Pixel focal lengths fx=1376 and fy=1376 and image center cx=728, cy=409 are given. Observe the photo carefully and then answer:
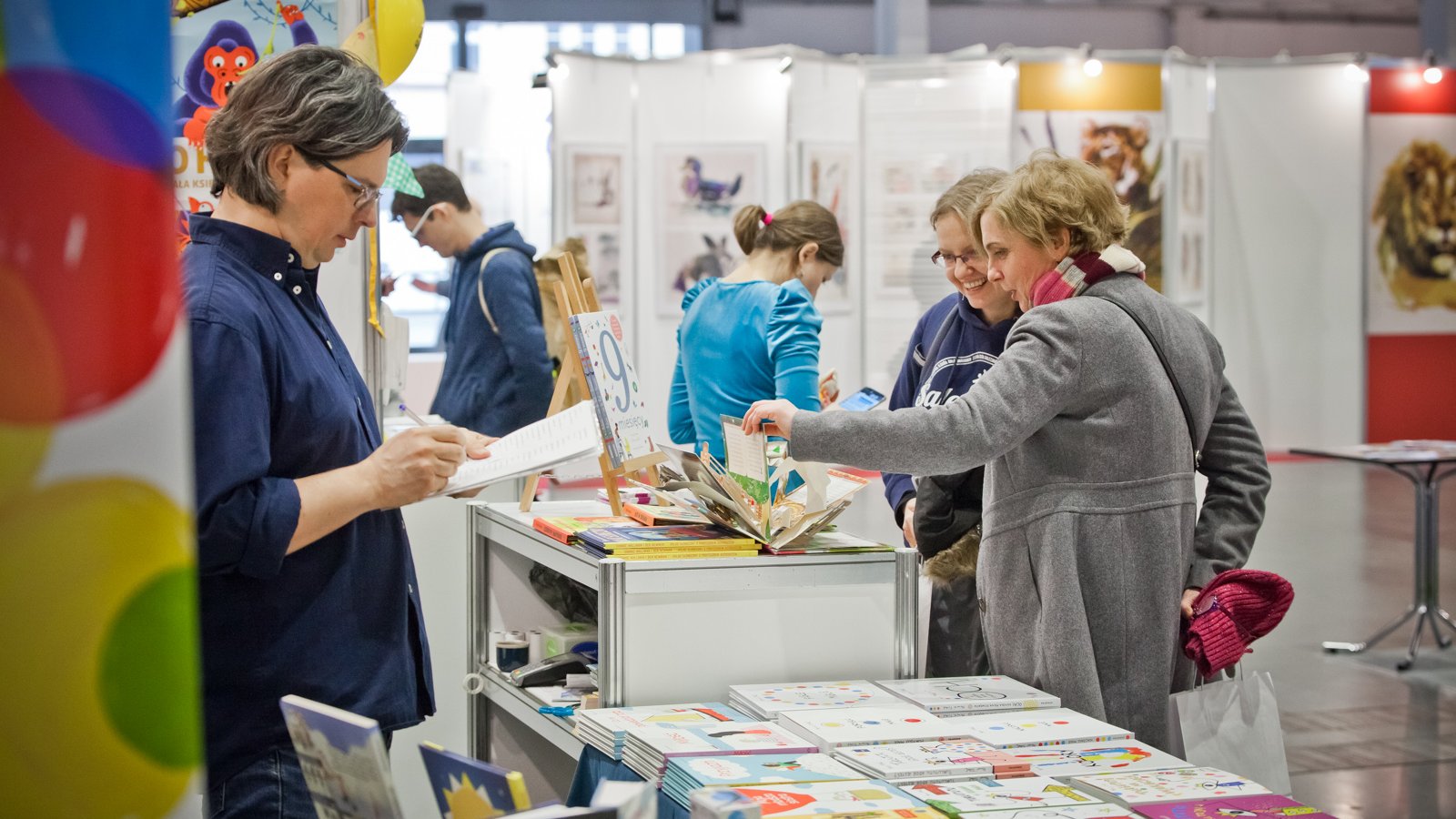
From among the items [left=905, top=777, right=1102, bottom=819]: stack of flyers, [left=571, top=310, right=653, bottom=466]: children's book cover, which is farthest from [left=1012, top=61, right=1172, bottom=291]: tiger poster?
[left=905, top=777, right=1102, bottom=819]: stack of flyers

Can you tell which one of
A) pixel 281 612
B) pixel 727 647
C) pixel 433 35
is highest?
pixel 433 35

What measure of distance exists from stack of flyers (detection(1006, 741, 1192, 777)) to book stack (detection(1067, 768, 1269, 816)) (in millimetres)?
25

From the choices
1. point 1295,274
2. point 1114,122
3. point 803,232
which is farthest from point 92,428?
point 1295,274

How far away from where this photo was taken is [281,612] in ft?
5.34

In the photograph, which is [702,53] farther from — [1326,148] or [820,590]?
[820,590]

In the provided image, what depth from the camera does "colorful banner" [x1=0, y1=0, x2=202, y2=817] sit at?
2.16 ft

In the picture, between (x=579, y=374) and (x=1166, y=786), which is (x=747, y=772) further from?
(x=579, y=374)

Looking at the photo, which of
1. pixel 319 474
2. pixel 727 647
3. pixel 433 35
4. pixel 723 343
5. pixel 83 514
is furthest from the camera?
pixel 433 35

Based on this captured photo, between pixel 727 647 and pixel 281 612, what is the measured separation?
2.63 feet

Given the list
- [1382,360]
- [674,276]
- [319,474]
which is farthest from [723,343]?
[1382,360]

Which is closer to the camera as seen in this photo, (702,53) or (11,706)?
(11,706)

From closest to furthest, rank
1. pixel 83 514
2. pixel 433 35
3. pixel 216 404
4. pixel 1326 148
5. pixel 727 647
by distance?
pixel 83 514 → pixel 216 404 → pixel 727 647 → pixel 1326 148 → pixel 433 35

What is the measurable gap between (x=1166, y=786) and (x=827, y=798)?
44 cm

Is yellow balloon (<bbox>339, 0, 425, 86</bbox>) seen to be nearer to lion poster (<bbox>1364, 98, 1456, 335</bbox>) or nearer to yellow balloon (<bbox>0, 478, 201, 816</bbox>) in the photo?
yellow balloon (<bbox>0, 478, 201, 816</bbox>)
